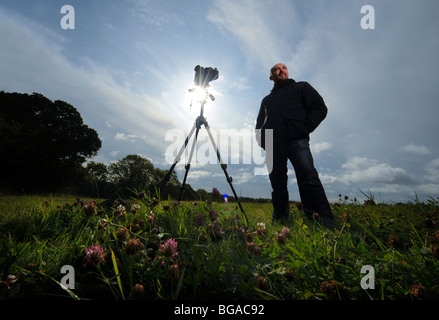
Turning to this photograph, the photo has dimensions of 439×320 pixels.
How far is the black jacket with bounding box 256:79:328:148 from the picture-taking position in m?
4.80

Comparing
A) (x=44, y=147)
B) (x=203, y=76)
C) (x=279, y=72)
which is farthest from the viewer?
(x=44, y=147)

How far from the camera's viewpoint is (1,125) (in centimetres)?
1689

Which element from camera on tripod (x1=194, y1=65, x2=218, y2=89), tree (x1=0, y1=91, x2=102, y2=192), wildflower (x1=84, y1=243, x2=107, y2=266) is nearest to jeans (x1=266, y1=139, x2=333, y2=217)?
camera on tripod (x1=194, y1=65, x2=218, y2=89)

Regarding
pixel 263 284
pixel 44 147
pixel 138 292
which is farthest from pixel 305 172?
pixel 44 147

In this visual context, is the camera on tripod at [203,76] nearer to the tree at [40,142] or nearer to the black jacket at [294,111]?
the black jacket at [294,111]

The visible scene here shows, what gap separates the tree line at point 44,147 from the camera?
708 inches

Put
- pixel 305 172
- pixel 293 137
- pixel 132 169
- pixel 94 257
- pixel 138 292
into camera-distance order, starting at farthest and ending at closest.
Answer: pixel 132 169 < pixel 293 137 < pixel 305 172 < pixel 94 257 < pixel 138 292

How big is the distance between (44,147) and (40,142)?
57 cm

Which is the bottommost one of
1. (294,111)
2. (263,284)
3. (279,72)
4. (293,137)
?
(263,284)

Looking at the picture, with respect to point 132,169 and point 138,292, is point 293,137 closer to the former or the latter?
point 138,292

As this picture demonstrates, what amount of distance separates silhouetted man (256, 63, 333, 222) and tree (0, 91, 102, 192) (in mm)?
19629

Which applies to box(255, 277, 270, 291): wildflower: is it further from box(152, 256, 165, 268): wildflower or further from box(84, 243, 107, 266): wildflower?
box(84, 243, 107, 266): wildflower

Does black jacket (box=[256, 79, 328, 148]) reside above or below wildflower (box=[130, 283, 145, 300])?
above

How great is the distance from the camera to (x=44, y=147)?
19.2m
